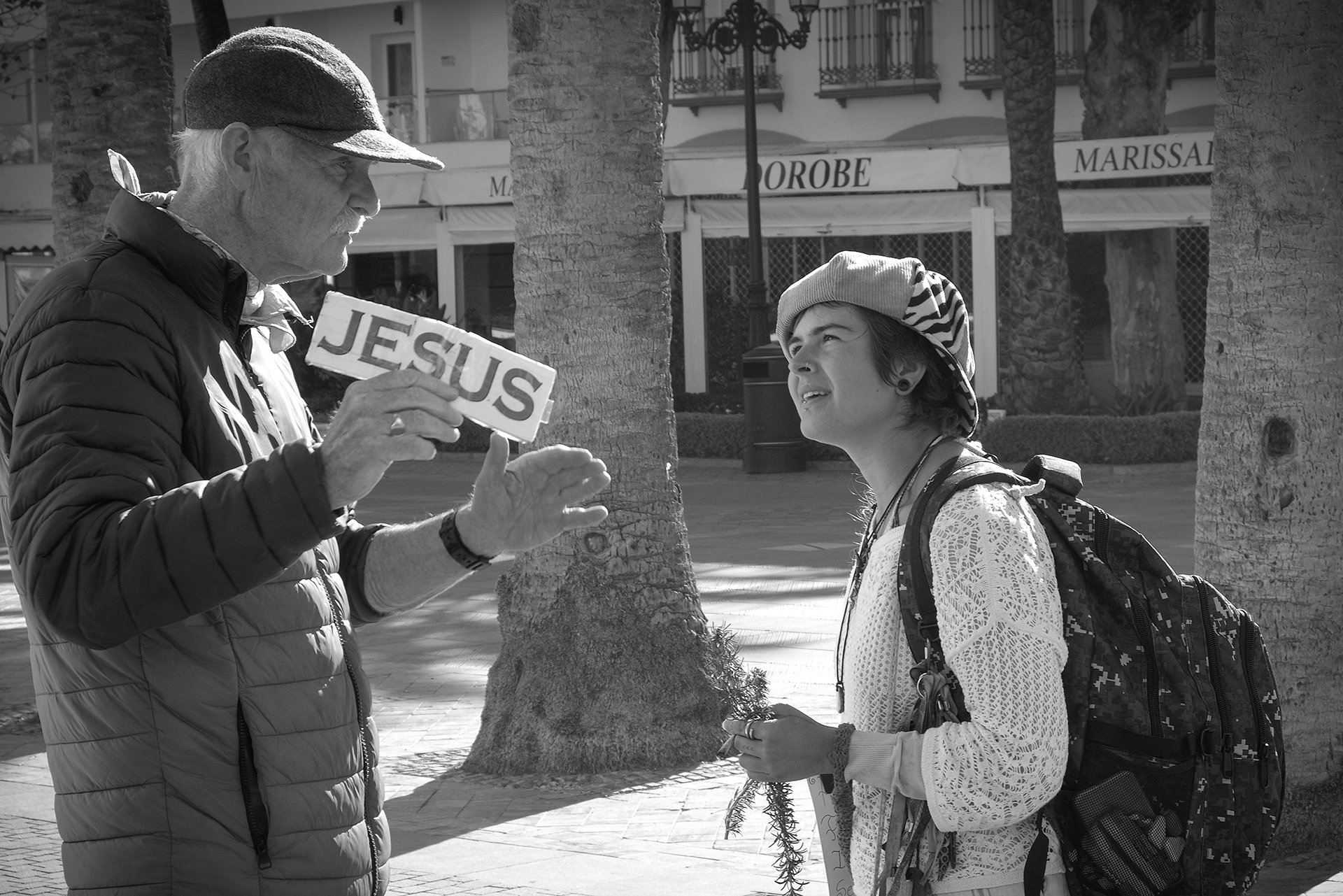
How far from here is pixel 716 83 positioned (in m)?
29.4

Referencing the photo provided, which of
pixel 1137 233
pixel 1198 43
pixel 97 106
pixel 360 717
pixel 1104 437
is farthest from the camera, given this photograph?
pixel 1198 43

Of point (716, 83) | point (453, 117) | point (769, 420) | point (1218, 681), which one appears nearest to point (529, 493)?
point (1218, 681)

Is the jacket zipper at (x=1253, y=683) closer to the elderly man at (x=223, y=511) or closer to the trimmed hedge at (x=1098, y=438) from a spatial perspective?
the elderly man at (x=223, y=511)

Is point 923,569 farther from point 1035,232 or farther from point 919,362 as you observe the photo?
point 1035,232

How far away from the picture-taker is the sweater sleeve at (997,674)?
2.30 meters

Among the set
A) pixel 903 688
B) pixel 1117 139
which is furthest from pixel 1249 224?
pixel 1117 139

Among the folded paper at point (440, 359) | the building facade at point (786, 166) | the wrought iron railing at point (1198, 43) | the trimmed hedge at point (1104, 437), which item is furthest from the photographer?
the wrought iron railing at point (1198, 43)

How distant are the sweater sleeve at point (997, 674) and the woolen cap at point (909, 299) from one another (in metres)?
0.40

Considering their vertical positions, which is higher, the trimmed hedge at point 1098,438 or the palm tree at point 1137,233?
the palm tree at point 1137,233

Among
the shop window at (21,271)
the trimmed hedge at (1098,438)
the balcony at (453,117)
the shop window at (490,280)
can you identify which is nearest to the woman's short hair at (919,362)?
the trimmed hedge at (1098,438)

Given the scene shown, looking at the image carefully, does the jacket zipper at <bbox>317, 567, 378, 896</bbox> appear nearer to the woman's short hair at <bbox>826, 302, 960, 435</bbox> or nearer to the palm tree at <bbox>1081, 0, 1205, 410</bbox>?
the woman's short hair at <bbox>826, 302, 960, 435</bbox>

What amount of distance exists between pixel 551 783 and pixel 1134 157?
1632cm

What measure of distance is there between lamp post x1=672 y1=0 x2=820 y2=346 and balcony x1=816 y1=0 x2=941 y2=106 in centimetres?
834

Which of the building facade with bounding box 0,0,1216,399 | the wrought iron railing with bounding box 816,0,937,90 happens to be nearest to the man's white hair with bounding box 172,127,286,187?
the building facade with bounding box 0,0,1216,399
